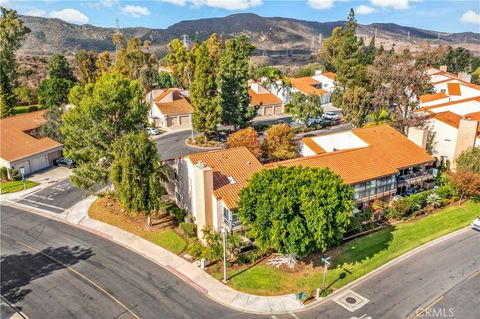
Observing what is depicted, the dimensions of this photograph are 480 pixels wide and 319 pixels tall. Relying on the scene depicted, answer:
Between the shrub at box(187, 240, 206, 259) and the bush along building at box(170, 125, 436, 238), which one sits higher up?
the bush along building at box(170, 125, 436, 238)

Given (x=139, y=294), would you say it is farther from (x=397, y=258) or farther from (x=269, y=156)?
(x=269, y=156)

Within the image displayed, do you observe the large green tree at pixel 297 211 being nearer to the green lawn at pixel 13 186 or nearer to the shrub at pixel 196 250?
the shrub at pixel 196 250

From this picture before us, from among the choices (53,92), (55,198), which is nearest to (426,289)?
(55,198)

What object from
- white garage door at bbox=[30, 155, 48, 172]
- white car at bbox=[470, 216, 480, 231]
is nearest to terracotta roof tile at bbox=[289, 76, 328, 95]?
white car at bbox=[470, 216, 480, 231]

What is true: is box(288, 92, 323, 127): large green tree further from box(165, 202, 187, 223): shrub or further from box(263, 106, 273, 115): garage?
box(165, 202, 187, 223): shrub

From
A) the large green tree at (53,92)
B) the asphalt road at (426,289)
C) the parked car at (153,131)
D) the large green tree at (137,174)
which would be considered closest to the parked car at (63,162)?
the parked car at (153,131)

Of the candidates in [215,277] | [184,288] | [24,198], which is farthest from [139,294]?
[24,198]
